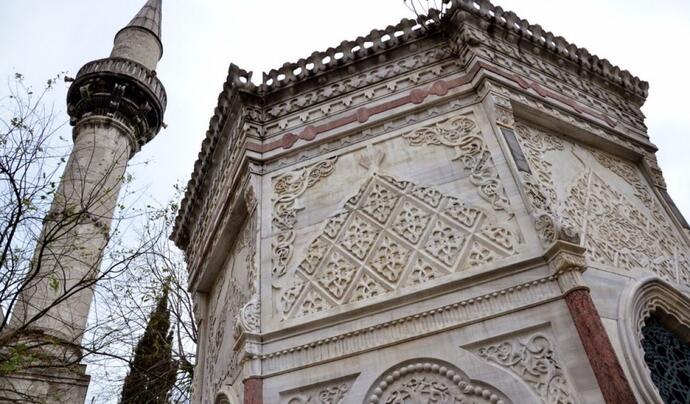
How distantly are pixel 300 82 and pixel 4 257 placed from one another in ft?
14.4

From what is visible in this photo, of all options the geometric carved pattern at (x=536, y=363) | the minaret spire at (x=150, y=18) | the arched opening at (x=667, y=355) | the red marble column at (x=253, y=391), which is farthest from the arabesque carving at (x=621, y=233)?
the minaret spire at (x=150, y=18)

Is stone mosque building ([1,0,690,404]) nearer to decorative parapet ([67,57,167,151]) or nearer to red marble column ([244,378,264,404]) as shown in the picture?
red marble column ([244,378,264,404])

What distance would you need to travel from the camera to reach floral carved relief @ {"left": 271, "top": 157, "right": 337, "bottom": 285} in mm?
6359

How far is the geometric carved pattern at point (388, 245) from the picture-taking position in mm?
5520

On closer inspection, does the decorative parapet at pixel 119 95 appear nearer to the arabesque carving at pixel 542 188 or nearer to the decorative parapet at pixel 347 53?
the decorative parapet at pixel 347 53

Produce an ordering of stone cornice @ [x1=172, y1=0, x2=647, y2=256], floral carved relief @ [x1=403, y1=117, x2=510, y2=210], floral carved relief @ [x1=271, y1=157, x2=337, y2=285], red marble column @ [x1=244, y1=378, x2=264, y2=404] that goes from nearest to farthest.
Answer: red marble column @ [x1=244, y1=378, x2=264, y2=404], floral carved relief @ [x1=403, y1=117, x2=510, y2=210], floral carved relief @ [x1=271, y1=157, x2=337, y2=285], stone cornice @ [x1=172, y1=0, x2=647, y2=256]

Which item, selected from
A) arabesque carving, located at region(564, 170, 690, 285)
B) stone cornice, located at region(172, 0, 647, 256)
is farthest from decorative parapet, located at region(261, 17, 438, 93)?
arabesque carving, located at region(564, 170, 690, 285)

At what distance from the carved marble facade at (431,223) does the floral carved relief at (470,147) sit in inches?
0.7

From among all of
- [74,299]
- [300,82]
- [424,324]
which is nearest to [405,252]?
[424,324]

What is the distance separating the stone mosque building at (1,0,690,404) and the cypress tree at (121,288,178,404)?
3.86m

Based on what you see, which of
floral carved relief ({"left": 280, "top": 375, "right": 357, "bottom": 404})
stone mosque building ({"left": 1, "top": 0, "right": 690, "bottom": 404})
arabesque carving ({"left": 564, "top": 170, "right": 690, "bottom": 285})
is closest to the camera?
stone mosque building ({"left": 1, "top": 0, "right": 690, "bottom": 404})

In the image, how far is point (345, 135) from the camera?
7.11 meters

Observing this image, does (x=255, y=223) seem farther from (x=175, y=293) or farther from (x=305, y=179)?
(x=175, y=293)

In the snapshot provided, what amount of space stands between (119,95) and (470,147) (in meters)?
11.5
